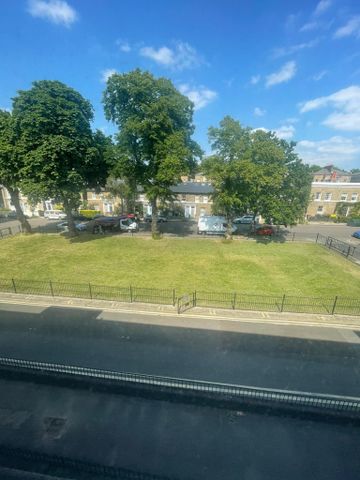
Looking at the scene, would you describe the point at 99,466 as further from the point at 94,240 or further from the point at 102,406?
the point at 94,240

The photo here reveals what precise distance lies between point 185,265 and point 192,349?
11.2m

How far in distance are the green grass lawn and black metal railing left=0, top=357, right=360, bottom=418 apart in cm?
865

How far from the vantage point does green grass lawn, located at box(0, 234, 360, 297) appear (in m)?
17.4

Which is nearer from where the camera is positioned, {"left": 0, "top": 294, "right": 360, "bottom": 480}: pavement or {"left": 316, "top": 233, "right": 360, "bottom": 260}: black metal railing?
{"left": 0, "top": 294, "right": 360, "bottom": 480}: pavement

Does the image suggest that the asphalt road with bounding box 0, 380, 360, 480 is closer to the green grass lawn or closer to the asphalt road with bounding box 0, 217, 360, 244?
the green grass lawn

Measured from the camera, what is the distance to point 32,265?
2084cm

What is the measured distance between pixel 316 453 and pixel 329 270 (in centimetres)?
1727

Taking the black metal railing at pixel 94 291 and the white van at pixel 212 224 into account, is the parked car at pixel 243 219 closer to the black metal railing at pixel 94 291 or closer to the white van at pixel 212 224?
the white van at pixel 212 224

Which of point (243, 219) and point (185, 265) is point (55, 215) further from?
point (243, 219)

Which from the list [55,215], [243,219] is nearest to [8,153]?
[55,215]

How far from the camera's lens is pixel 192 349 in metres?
10.3

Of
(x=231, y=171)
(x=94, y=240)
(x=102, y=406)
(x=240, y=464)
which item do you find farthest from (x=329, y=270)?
(x=94, y=240)

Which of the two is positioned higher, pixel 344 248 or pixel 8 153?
pixel 8 153

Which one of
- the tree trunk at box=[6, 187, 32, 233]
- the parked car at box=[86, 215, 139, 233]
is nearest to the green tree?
the tree trunk at box=[6, 187, 32, 233]
